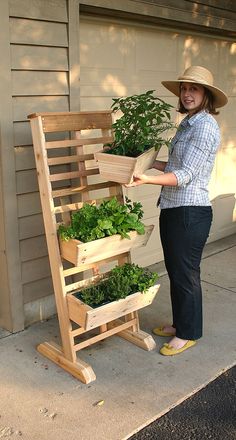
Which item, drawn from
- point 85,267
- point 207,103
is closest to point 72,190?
point 85,267

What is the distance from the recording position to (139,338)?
331 cm

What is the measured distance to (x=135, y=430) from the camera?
2.51 metres

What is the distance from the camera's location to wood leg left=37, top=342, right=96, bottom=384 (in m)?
2.90

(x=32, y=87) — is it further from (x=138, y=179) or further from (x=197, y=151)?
(x=197, y=151)

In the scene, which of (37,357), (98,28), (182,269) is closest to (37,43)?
(98,28)

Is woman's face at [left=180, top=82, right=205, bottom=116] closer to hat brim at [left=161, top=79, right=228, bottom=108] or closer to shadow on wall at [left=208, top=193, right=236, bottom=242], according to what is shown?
hat brim at [left=161, top=79, right=228, bottom=108]

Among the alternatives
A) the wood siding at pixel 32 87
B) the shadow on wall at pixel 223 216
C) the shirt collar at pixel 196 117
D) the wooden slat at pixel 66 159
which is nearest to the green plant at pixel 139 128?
the shirt collar at pixel 196 117

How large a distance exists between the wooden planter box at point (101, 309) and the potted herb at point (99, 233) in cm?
27

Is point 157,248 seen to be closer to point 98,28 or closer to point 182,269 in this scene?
point 182,269

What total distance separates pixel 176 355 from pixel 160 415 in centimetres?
63

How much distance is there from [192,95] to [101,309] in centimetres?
136

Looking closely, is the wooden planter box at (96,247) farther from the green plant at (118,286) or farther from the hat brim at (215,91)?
the hat brim at (215,91)

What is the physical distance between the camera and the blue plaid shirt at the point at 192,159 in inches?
110

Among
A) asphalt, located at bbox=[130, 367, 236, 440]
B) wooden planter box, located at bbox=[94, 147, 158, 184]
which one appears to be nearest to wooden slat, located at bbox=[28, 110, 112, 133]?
wooden planter box, located at bbox=[94, 147, 158, 184]
